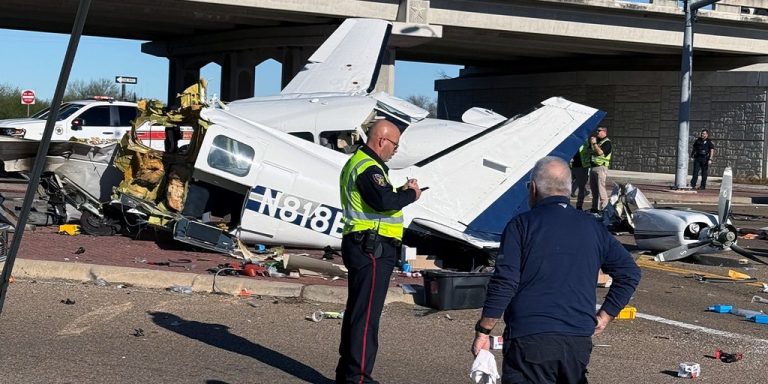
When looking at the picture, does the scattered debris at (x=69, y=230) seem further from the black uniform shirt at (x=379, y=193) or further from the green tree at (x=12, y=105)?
the green tree at (x=12, y=105)

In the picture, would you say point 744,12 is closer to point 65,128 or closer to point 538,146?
point 65,128

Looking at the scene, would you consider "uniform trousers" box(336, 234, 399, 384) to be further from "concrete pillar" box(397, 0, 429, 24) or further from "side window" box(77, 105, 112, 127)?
"concrete pillar" box(397, 0, 429, 24)

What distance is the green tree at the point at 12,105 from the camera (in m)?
59.7

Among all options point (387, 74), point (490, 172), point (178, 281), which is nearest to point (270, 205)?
point (178, 281)

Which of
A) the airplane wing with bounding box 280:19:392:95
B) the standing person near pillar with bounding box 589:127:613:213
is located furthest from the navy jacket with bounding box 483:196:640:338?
the standing person near pillar with bounding box 589:127:613:213

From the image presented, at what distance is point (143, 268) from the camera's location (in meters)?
11.0

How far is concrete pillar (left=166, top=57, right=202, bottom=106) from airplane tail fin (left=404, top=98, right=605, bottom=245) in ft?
111

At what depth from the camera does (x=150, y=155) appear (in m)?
13.5

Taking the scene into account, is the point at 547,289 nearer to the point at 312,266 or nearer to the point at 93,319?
the point at 93,319

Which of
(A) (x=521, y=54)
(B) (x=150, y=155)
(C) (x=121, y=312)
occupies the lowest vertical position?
(C) (x=121, y=312)

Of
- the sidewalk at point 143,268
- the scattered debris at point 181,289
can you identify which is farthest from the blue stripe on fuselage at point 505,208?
the scattered debris at point 181,289

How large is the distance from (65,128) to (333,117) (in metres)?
16.7

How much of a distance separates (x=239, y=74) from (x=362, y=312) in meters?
36.3

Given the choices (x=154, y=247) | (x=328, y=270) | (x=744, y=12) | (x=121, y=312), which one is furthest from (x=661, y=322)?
(x=744, y=12)
